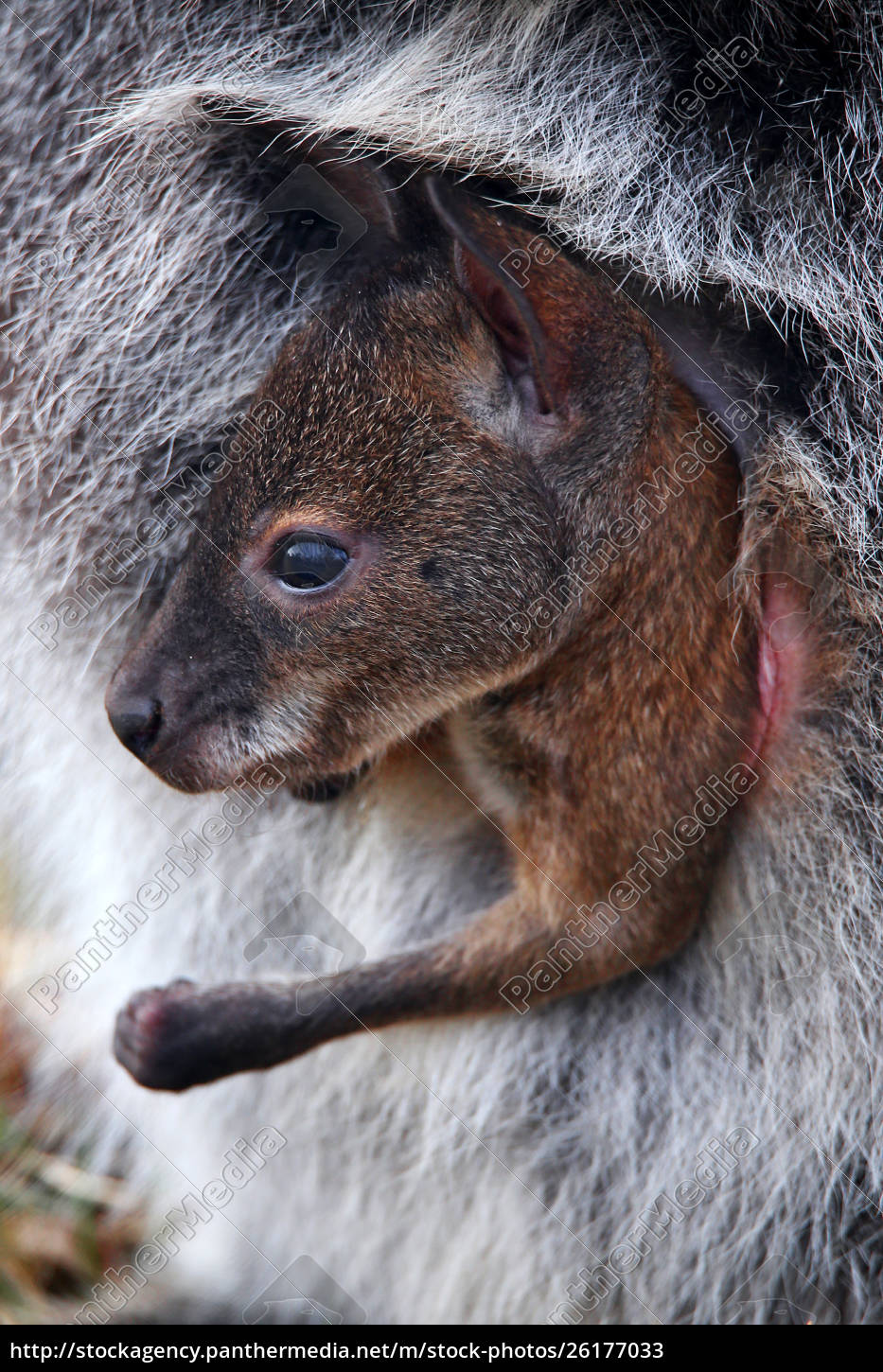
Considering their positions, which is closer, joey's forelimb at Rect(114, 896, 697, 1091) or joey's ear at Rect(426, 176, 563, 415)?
joey's ear at Rect(426, 176, 563, 415)

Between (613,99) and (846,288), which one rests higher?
(613,99)

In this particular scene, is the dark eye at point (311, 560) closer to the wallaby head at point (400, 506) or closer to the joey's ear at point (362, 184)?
the wallaby head at point (400, 506)

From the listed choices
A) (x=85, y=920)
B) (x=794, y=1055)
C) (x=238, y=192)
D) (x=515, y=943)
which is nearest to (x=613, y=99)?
(x=238, y=192)

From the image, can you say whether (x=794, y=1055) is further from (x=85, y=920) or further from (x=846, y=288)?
(x=85, y=920)

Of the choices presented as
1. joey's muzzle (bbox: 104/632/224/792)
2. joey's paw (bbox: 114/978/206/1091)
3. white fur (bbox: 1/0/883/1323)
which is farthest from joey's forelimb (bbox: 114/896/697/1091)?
joey's muzzle (bbox: 104/632/224/792)

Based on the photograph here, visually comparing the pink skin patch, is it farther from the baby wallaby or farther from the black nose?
the black nose

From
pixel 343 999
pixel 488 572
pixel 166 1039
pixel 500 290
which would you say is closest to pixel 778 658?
pixel 488 572

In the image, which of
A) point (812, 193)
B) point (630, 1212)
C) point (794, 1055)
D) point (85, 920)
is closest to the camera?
point (812, 193)
